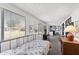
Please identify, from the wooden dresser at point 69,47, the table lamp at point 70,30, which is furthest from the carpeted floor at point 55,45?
the table lamp at point 70,30

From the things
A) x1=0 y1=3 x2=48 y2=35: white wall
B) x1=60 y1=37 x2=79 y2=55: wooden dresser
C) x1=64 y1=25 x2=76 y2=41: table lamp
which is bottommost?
x1=60 y1=37 x2=79 y2=55: wooden dresser

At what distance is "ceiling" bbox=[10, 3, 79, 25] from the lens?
230 centimetres

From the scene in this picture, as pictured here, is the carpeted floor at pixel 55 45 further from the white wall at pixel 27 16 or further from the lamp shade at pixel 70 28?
the white wall at pixel 27 16

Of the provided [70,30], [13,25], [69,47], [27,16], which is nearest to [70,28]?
[70,30]

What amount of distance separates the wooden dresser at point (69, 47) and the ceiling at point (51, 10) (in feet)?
1.29

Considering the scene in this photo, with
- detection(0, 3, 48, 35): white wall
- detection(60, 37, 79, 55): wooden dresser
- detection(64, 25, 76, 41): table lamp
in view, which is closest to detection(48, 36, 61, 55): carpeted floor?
detection(60, 37, 79, 55): wooden dresser

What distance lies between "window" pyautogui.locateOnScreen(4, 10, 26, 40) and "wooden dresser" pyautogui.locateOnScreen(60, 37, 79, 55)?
0.82 m

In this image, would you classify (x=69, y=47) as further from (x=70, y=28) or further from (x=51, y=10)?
(x=51, y=10)

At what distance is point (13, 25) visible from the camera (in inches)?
96.3

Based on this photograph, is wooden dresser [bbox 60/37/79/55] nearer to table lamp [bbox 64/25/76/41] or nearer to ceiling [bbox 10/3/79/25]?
table lamp [bbox 64/25/76/41]

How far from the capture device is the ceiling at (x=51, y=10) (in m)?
2.30

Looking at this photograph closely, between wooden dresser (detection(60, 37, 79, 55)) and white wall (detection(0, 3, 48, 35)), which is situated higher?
white wall (detection(0, 3, 48, 35))

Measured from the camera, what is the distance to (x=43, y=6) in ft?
7.70

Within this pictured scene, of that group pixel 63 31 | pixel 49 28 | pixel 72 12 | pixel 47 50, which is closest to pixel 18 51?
pixel 47 50
